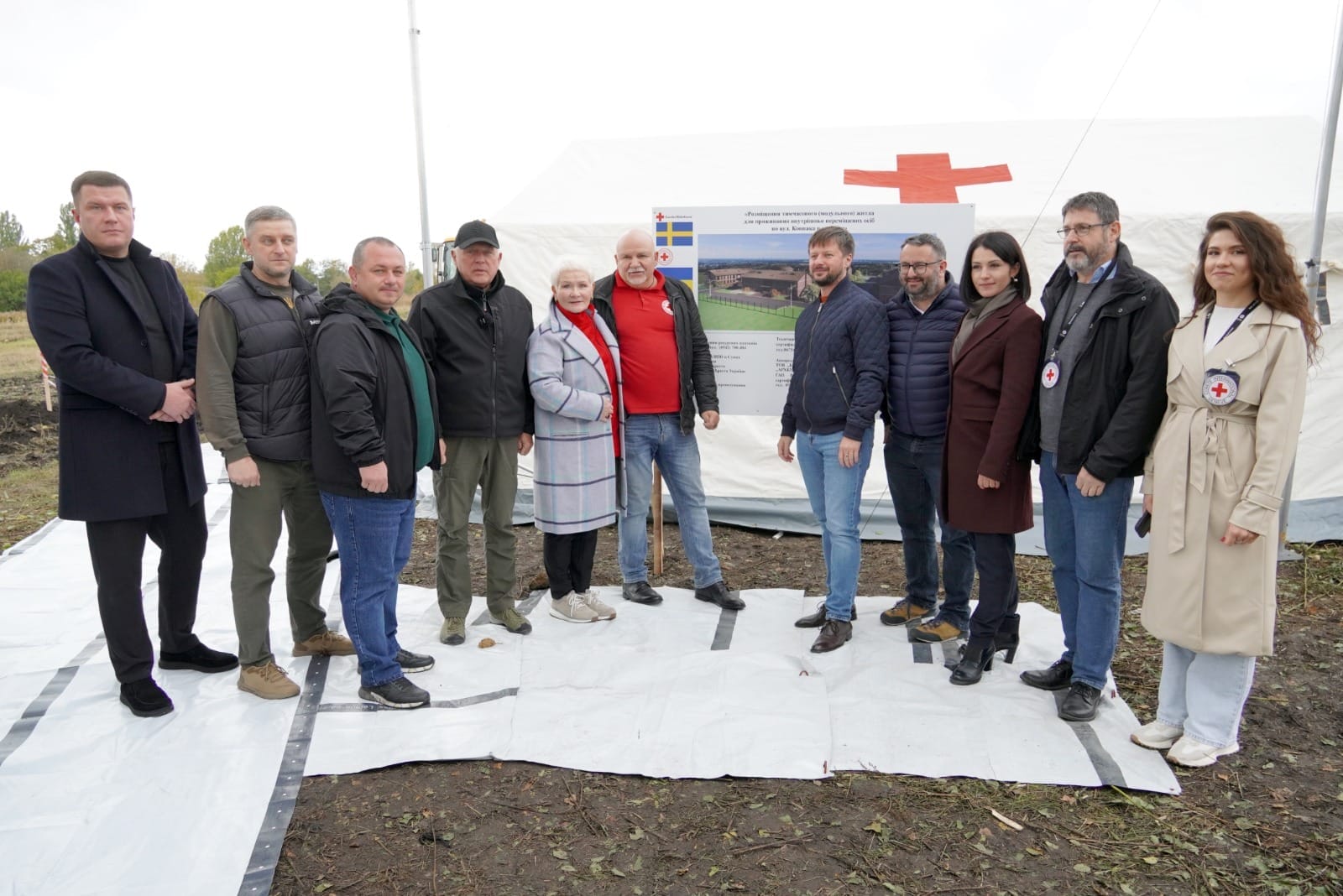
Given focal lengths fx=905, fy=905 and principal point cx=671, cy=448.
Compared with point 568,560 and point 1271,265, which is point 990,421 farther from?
point 568,560

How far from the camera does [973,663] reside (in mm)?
3062

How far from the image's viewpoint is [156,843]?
222 cm

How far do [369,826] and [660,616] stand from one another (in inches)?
63.1

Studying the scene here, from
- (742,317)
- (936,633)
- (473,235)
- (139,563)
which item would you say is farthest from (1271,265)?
(139,563)

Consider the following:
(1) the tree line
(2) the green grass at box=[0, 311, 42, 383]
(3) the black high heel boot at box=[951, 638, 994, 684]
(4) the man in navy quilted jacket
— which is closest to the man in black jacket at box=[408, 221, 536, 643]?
(4) the man in navy quilted jacket

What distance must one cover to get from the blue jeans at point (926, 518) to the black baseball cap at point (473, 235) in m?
Result: 1.65

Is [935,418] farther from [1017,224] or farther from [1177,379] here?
[1017,224]

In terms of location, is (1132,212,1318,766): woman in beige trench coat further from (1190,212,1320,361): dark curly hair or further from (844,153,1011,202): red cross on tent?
(844,153,1011,202): red cross on tent

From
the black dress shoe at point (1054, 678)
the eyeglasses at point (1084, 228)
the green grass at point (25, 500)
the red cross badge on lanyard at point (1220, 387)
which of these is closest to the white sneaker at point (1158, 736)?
the black dress shoe at point (1054, 678)

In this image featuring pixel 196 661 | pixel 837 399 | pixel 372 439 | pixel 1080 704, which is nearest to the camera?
pixel 372 439

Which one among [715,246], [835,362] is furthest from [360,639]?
[715,246]

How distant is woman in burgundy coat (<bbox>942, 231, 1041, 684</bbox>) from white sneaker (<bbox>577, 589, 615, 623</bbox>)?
4.49ft

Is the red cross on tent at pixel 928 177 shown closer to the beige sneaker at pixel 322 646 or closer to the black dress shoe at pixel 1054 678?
the black dress shoe at pixel 1054 678

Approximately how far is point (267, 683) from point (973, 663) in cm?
235
